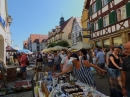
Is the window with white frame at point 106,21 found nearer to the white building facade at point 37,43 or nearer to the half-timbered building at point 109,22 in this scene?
the half-timbered building at point 109,22

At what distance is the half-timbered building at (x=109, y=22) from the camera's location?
15.1 m

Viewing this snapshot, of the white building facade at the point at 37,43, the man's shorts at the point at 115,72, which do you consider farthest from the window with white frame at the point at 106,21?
the white building facade at the point at 37,43

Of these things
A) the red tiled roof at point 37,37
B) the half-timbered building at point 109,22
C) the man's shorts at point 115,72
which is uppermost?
the red tiled roof at point 37,37

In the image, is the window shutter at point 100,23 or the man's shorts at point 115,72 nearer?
the man's shorts at point 115,72

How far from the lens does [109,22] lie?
1783 cm

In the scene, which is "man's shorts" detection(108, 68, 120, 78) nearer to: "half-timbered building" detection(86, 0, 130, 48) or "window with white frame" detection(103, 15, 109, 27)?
"half-timbered building" detection(86, 0, 130, 48)

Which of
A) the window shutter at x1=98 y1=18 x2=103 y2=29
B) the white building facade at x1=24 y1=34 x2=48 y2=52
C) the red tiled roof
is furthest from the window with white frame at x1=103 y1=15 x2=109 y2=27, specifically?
the red tiled roof

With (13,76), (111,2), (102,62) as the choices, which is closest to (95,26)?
(111,2)

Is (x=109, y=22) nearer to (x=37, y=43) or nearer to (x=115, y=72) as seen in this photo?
(x=115, y=72)

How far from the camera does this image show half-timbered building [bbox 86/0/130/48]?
15.1m

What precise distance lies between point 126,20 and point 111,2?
12.3ft

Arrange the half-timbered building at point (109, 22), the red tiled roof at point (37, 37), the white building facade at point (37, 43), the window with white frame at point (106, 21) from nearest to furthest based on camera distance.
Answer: the half-timbered building at point (109, 22) → the window with white frame at point (106, 21) → the white building facade at point (37, 43) → the red tiled roof at point (37, 37)

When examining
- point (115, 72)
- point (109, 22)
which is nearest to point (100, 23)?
point (109, 22)

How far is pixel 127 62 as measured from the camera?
298 cm
